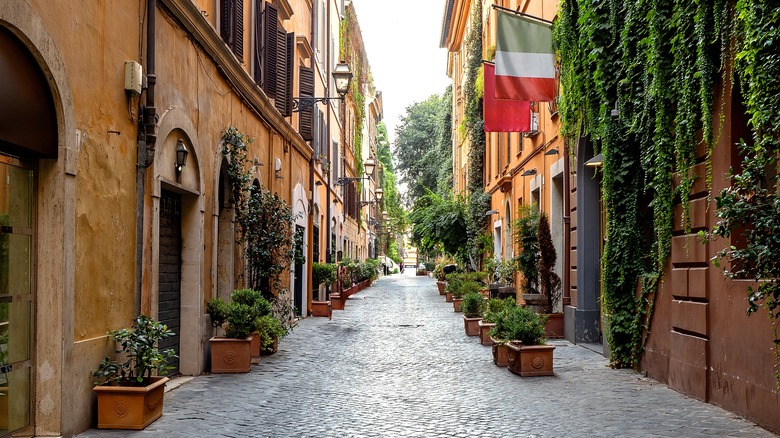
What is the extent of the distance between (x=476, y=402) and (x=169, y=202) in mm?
4424

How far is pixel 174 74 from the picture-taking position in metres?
8.80

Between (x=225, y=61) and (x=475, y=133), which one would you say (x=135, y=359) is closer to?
(x=225, y=61)

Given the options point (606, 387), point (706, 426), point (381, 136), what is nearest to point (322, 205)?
point (606, 387)

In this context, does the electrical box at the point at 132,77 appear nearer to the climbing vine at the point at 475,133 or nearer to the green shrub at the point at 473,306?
the green shrub at the point at 473,306

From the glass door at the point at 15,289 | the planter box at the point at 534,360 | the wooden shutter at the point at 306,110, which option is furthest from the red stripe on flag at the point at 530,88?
the wooden shutter at the point at 306,110

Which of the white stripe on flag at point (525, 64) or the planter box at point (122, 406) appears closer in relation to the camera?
the planter box at point (122, 406)

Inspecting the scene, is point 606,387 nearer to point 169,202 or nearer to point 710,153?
point 710,153

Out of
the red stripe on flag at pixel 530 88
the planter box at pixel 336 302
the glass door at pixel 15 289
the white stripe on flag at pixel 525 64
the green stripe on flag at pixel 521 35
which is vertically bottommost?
the planter box at pixel 336 302

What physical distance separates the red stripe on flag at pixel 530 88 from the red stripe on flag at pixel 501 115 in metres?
3.25

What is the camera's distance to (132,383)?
6.62 m

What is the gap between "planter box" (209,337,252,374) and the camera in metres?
9.92

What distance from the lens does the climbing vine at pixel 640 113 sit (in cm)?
761

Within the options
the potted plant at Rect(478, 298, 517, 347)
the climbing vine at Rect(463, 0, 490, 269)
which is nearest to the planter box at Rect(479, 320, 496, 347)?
the potted plant at Rect(478, 298, 517, 347)

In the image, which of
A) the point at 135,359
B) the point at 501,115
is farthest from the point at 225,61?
the point at 501,115
